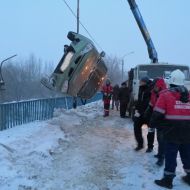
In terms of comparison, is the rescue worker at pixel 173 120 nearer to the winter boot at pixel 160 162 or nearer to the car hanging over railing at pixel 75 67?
the winter boot at pixel 160 162

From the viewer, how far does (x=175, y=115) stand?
709cm

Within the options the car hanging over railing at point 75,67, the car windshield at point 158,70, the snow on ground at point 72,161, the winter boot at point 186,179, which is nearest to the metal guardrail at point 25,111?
the snow on ground at point 72,161

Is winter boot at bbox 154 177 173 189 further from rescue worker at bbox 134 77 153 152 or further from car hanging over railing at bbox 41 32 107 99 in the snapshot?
car hanging over railing at bbox 41 32 107 99

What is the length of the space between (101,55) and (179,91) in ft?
34.4

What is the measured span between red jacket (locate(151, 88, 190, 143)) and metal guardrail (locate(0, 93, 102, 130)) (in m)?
6.94

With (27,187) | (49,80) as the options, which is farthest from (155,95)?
(49,80)

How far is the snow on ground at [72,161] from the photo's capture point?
7.43 metres

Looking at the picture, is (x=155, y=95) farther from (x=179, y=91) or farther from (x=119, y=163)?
(x=179, y=91)

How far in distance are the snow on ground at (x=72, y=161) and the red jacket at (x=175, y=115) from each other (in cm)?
88

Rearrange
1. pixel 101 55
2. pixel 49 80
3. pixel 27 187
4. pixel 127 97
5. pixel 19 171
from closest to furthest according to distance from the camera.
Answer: pixel 27 187 → pixel 19 171 → pixel 49 80 → pixel 101 55 → pixel 127 97

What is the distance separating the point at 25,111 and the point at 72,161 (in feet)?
19.1

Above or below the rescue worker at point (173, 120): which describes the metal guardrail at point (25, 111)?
below

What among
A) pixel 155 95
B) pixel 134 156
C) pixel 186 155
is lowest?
pixel 134 156

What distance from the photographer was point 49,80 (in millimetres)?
16281
